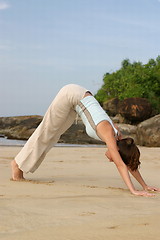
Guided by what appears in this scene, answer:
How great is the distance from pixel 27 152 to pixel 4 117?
23.7 m

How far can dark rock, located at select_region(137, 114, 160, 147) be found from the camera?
50.3 ft

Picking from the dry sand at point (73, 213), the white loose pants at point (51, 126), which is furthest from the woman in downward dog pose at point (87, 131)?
the dry sand at point (73, 213)

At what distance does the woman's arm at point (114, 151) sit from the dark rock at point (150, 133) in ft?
38.9

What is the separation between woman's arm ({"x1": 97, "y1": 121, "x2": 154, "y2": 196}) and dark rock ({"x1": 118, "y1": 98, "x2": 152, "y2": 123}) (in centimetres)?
2185

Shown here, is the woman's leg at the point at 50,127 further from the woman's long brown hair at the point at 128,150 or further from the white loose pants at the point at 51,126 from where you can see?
the woman's long brown hair at the point at 128,150

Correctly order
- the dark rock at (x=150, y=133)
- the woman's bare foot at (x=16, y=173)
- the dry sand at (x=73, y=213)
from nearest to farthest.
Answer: the dry sand at (x=73, y=213) < the woman's bare foot at (x=16, y=173) < the dark rock at (x=150, y=133)

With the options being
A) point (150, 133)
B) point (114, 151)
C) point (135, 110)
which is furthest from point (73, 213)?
point (135, 110)

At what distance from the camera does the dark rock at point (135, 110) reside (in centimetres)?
2536

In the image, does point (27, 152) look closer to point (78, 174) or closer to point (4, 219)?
point (78, 174)

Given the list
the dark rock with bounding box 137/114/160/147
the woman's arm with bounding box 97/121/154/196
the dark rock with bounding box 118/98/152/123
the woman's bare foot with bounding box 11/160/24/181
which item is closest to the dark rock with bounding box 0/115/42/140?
the dark rock with bounding box 118/98/152/123

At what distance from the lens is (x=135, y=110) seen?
25.4 metres

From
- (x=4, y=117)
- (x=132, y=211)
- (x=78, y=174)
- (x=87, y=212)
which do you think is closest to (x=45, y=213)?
(x=87, y=212)

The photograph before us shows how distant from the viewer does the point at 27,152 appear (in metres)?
4.23

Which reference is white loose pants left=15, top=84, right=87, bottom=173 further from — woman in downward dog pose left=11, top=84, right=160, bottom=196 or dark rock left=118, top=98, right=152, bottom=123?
dark rock left=118, top=98, right=152, bottom=123
